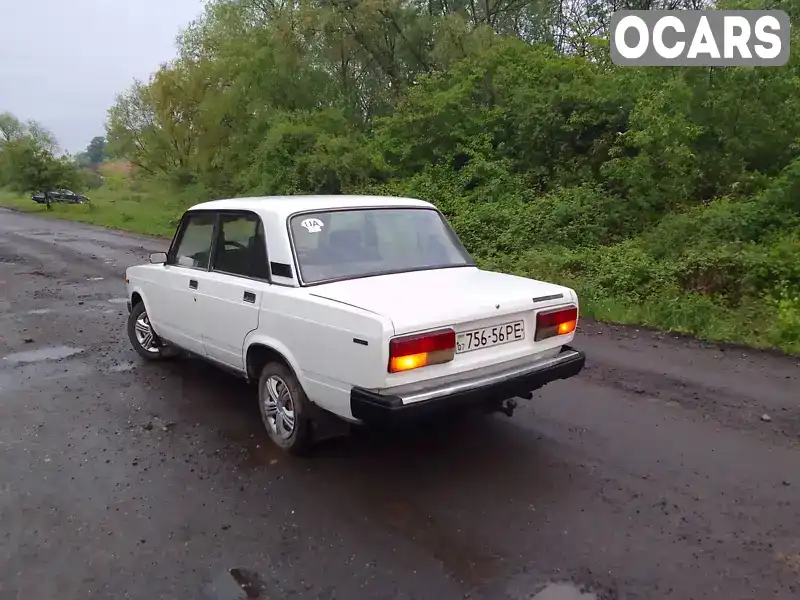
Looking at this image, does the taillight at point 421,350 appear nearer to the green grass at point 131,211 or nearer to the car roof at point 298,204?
the car roof at point 298,204

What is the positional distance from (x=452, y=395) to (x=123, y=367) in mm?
4240

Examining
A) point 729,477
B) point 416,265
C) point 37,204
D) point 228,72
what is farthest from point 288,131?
point 37,204

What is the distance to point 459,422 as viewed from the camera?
4.97 meters

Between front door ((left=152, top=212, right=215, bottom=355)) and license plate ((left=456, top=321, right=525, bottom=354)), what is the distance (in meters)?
2.31

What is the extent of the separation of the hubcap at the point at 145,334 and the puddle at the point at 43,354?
1040mm

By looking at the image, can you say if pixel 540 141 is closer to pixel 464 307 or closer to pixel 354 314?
pixel 464 307

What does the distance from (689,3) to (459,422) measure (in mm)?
21180

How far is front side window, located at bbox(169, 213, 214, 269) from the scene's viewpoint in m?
5.37

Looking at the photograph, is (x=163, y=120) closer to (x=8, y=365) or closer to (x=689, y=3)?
(x=689, y=3)

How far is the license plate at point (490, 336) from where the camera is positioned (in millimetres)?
3916

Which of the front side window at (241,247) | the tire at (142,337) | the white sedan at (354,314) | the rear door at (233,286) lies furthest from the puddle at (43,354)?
the front side window at (241,247)

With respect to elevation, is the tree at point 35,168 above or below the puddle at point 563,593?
above

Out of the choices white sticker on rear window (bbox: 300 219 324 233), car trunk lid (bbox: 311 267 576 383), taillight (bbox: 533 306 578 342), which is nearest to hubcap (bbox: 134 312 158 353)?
white sticker on rear window (bbox: 300 219 324 233)

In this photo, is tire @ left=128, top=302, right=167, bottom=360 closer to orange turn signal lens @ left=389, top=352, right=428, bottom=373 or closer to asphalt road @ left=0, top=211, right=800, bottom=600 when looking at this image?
asphalt road @ left=0, top=211, right=800, bottom=600
